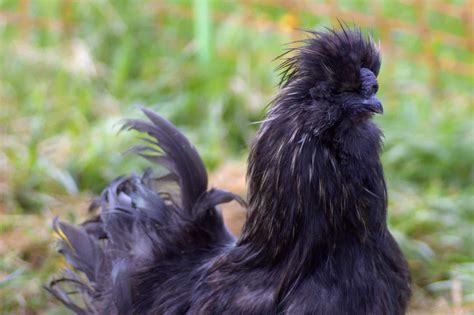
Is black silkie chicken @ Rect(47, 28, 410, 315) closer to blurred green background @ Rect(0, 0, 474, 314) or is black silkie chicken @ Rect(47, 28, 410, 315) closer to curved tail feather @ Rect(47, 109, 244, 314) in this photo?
curved tail feather @ Rect(47, 109, 244, 314)

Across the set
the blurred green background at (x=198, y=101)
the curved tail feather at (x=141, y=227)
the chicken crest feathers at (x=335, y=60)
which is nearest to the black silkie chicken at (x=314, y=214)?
the chicken crest feathers at (x=335, y=60)

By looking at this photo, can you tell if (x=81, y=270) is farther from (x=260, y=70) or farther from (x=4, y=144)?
(x=260, y=70)

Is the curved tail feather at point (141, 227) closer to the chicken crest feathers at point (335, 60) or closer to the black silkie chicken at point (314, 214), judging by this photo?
the black silkie chicken at point (314, 214)

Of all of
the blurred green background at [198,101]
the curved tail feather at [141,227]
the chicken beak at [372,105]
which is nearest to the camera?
the chicken beak at [372,105]

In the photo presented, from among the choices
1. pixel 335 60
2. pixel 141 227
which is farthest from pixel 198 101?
pixel 335 60

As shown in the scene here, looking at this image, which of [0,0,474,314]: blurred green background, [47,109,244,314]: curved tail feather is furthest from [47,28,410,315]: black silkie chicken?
[0,0,474,314]: blurred green background

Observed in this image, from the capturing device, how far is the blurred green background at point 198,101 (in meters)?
4.93

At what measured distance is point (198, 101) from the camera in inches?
250

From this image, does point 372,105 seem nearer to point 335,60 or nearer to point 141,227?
point 335,60

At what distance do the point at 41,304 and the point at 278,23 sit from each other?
356 cm

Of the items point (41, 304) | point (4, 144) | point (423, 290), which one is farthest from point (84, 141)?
point (423, 290)

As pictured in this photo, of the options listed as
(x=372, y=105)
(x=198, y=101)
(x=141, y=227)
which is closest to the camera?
(x=372, y=105)

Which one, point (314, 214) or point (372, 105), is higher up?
point (372, 105)

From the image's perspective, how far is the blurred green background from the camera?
4.93 m
